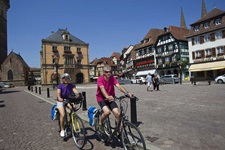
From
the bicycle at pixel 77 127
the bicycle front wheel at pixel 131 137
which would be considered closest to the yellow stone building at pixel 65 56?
the bicycle at pixel 77 127

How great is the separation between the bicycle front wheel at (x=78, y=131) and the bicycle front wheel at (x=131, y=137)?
3.34 feet

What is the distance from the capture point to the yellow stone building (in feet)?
170

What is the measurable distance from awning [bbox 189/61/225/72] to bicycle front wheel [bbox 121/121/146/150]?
32626 millimetres

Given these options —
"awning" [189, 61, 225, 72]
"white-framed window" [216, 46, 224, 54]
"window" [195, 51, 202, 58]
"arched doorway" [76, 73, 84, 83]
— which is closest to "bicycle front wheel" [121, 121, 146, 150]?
"awning" [189, 61, 225, 72]

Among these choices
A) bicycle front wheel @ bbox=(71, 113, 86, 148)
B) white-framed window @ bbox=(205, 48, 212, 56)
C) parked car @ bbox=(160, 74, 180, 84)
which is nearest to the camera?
bicycle front wheel @ bbox=(71, 113, 86, 148)

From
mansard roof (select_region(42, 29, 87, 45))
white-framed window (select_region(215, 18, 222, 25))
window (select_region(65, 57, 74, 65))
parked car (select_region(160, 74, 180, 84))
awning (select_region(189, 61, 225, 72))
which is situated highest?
mansard roof (select_region(42, 29, 87, 45))

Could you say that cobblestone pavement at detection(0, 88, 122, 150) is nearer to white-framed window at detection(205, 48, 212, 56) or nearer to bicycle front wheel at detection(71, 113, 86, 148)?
bicycle front wheel at detection(71, 113, 86, 148)

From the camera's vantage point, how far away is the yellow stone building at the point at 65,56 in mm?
51812

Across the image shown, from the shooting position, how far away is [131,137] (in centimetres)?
362

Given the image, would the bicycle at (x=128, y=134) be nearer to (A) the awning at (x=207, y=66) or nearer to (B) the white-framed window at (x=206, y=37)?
(A) the awning at (x=207, y=66)

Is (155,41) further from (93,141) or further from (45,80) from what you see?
(93,141)

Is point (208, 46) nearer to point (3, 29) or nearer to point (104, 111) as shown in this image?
point (104, 111)

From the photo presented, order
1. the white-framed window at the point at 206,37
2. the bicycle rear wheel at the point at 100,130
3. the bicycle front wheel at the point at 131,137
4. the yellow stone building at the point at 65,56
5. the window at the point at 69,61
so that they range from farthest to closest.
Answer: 1. the window at the point at 69,61
2. the yellow stone building at the point at 65,56
3. the white-framed window at the point at 206,37
4. the bicycle rear wheel at the point at 100,130
5. the bicycle front wheel at the point at 131,137

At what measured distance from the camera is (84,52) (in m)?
59.0
